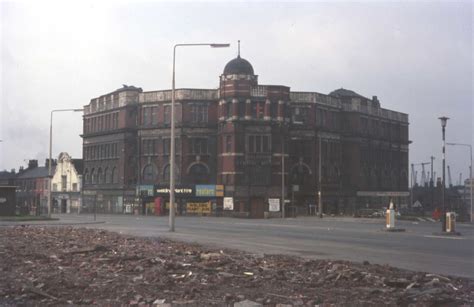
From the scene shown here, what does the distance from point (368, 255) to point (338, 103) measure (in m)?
77.8

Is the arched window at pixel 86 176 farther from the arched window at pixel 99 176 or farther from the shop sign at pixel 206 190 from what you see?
the shop sign at pixel 206 190

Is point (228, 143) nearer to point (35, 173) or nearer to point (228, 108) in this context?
point (228, 108)

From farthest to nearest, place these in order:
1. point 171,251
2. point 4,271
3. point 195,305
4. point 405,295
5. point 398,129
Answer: point 398,129
point 171,251
point 4,271
point 405,295
point 195,305

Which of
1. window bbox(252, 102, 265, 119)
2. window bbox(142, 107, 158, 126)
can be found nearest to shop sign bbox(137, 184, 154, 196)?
window bbox(142, 107, 158, 126)

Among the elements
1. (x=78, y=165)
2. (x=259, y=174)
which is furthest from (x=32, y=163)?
(x=259, y=174)

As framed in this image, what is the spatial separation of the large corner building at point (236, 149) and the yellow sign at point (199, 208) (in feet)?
0.46

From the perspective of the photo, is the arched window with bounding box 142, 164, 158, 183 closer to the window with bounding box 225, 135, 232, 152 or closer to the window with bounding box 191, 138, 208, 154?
the window with bounding box 191, 138, 208, 154

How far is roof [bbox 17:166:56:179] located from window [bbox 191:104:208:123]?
41.3 m

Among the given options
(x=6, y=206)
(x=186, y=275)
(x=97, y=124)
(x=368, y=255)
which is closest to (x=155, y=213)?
(x=97, y=124)

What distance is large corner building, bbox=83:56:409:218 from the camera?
83.2m

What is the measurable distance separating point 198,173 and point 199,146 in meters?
3.96

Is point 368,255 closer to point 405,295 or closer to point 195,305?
point 405,295

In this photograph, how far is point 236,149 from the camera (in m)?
82.8

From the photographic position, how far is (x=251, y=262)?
597 inches
